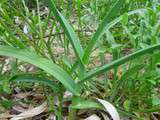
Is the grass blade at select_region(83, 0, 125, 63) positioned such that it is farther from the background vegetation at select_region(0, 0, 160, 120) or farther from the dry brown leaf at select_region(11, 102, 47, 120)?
the dry brown leaf at select_region(11, 102, 47, 120)

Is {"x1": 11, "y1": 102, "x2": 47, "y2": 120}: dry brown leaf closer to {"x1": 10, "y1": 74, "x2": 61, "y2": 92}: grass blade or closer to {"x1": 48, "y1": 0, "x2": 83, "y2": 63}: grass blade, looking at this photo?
{"x1": 10, "y1": 74, "x2": 61, "y2": 92}: grass blade

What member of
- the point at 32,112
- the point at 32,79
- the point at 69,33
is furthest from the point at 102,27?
the point at 32,112

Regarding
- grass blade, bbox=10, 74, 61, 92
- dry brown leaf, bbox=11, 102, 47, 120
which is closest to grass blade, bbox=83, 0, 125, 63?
grass blade, bbox=10, 74, 61, 92

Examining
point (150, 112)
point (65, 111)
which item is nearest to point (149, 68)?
point (150, 112)

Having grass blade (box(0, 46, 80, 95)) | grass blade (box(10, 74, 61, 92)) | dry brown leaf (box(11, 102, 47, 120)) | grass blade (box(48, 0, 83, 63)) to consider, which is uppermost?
grass blade (box(48, 0, 83, 63))

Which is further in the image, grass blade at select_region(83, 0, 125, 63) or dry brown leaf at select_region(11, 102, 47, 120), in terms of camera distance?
dry brown leaf at select_region(11, 102, 47, 120)

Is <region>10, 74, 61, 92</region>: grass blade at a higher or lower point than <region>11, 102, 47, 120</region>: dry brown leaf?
higher

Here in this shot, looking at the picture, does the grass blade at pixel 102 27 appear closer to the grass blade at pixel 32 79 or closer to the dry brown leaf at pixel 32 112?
the grass blade at pixel 32 79

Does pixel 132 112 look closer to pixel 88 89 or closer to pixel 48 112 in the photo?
pixel 88 89
